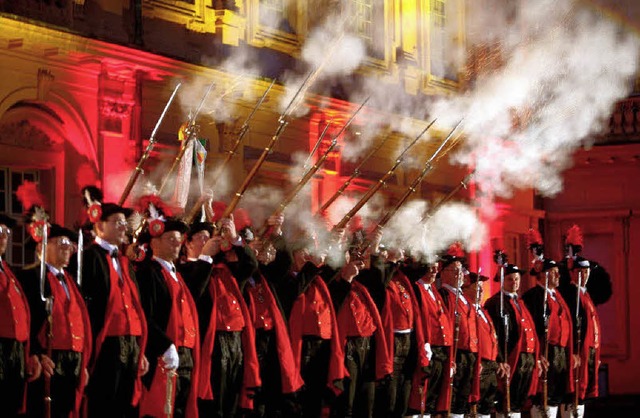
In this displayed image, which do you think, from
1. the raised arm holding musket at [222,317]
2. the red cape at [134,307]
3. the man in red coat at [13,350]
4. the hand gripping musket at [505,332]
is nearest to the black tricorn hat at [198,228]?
the raised arm holding musket at [222,317]

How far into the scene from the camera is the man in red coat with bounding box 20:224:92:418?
423 inches

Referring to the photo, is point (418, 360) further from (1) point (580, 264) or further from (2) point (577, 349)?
(1) point (580, 264)

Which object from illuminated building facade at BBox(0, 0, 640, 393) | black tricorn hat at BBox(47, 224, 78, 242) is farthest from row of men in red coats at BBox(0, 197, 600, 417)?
illuminated building facade at BBox(0, 0, 640, 393)

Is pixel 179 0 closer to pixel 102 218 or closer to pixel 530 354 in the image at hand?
pixel 530 354

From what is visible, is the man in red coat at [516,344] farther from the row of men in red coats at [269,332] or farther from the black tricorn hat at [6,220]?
the black tricorn hat at [6,220]

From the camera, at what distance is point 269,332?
12961mm

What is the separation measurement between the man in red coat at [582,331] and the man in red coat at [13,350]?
7.83 m

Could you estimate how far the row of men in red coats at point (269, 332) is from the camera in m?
10.9

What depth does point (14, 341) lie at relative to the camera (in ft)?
34.5

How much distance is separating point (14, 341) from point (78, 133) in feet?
21.2

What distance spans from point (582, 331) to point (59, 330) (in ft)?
25.5

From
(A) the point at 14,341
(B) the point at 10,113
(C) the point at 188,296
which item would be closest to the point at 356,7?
(B) the point at 10,113

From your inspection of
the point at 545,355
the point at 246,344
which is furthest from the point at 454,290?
the point at 246,344

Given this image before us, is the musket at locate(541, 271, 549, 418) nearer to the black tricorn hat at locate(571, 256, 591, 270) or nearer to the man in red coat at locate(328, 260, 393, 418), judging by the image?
the black tricorn hat at locate(571, 256, 591, 270)
